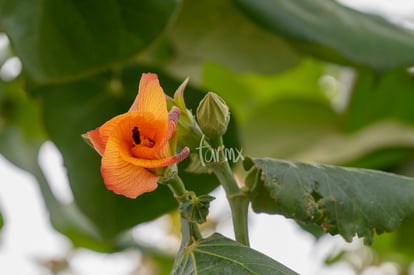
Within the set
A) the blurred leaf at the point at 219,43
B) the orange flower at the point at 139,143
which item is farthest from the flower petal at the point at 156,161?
the blurred leaf at the point at 219,43

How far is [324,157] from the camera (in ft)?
2.89

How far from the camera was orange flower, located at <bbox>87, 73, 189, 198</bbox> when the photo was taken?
14.8 inches

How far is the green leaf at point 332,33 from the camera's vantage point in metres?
0.67

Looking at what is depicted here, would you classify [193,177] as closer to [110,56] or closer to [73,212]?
[110,56]

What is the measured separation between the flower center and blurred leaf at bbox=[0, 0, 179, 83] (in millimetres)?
259

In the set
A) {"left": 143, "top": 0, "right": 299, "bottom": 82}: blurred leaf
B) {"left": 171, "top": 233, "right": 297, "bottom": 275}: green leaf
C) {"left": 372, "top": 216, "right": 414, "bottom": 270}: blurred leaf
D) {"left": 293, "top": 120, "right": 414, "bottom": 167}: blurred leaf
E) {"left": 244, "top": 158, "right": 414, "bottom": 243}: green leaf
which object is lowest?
{"left": 372, "top": 216, "right": 414, "bottom": 270}: blurred leaf

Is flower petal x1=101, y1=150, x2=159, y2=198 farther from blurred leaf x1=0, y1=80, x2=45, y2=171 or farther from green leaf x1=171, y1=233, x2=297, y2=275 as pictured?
blurred leaf x1=0, y1=80, x2=45, y2=171

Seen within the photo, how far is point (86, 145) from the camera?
0.77 m

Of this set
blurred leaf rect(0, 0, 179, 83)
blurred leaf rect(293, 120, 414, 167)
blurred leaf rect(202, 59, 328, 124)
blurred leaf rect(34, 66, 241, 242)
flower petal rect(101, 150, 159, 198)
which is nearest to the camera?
flower petal rect(101, 150, 159, 198)

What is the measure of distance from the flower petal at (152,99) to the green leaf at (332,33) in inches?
11.2

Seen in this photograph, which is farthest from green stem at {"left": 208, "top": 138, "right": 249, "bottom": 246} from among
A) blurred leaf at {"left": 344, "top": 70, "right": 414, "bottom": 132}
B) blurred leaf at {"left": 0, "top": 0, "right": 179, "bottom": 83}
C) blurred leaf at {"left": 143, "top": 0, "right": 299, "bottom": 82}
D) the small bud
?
blurred leaf at {"left": 344, "top": 70, "right": 414, "bottom": 132}

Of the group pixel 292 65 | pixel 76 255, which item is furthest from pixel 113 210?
pixel 76 255

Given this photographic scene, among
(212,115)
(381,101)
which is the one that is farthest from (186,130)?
(381,101)

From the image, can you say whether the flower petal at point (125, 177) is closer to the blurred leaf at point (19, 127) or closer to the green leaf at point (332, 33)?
the green leaf at point (332, 33)
